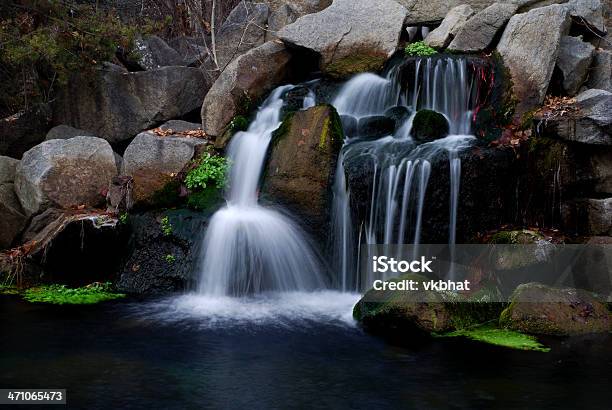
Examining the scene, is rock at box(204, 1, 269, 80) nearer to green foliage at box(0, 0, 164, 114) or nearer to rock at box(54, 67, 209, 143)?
rock at box(54, 67, 209, 143)

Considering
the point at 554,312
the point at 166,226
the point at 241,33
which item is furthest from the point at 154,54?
the point at 554,312

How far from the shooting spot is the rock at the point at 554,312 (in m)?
7.30

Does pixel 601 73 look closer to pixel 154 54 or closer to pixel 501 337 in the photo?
pixel 501 337

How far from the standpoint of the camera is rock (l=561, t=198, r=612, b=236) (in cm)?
859

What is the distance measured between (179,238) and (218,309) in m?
1.56

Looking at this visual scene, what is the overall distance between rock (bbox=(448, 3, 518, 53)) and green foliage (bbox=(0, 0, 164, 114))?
550cm

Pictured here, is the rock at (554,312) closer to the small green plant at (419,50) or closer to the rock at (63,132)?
the small green plant at (419,50)

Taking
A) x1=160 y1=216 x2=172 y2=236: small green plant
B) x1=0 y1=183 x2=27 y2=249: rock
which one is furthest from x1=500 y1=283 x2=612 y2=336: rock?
x1=0 y1=183 x2=27 y2=249: rock

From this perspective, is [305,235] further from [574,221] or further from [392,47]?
[392,47]

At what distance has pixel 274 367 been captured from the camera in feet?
21.0

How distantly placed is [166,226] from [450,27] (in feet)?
21.8

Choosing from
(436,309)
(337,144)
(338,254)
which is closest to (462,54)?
(337,144)

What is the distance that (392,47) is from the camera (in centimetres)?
1224

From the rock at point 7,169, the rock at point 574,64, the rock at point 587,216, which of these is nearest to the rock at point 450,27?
the rock at point 574,64
